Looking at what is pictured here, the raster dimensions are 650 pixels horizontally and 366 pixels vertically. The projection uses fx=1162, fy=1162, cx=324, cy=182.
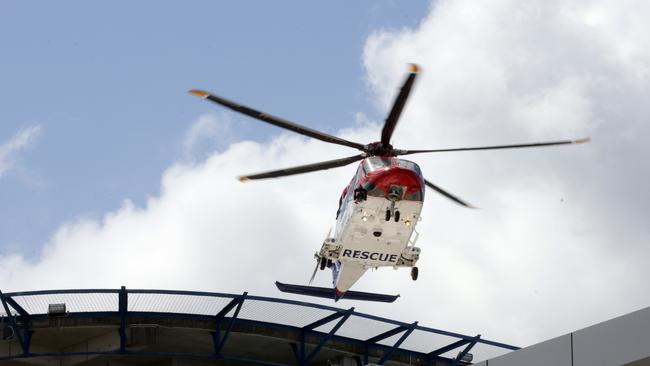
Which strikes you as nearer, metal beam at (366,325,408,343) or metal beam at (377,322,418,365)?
metal beam at (377,322,418,365)

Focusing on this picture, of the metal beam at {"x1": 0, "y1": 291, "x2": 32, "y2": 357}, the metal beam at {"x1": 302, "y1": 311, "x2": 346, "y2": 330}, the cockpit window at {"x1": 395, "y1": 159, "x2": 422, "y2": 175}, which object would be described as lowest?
the metal beam at {"x1": 0, "y1": 291, "x2": 32, "y2": 357}

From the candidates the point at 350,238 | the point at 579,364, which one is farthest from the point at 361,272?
the point at 579,364

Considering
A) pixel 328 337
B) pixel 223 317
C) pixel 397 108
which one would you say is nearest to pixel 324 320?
pixel 328 337

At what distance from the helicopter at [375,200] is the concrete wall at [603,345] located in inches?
437

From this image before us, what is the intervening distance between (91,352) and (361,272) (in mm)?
12646

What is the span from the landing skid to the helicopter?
7.34ft

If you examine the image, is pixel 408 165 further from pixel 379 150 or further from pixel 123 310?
pixel 123 310

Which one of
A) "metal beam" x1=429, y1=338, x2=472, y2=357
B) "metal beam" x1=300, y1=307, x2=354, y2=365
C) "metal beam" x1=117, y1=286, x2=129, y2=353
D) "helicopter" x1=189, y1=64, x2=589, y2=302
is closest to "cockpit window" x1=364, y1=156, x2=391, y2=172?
"helicopter" x1=189, y1=64, x2=589, y2=302

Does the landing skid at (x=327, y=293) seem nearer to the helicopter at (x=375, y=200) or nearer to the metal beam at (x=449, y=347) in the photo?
the helicopter at (x=375, y=200)

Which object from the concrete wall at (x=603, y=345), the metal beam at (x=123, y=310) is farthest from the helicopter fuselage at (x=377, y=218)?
the concrete wall at (x=603, y=345)

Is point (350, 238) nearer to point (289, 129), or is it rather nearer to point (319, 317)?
point (289, 129)

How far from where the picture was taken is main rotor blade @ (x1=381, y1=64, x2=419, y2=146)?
35759 millimetres

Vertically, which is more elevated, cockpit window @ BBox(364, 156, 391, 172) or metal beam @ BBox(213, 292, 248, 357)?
cockpit window @ BBox(364, 156, 391, 172)

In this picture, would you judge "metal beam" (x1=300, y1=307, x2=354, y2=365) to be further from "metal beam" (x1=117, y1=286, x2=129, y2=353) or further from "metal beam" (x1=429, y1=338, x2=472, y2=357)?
"metal beam" (x1=117, y1=286, x2=129, y2=353)
